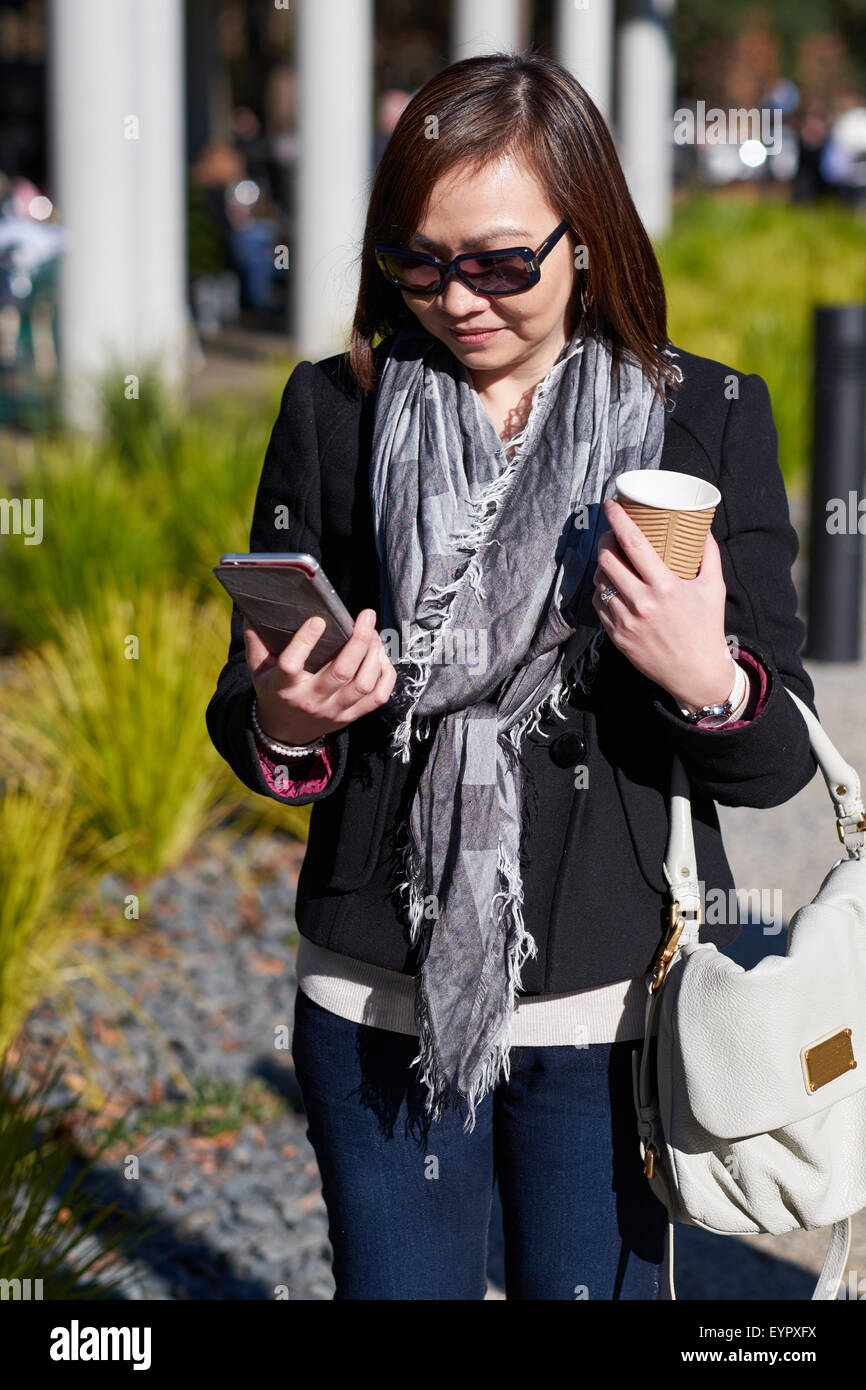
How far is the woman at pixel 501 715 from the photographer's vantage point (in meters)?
1.68

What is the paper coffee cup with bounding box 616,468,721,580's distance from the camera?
1.52m

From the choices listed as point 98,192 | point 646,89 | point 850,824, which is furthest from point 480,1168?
point 646,89

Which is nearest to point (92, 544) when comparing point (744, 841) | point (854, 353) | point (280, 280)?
point (744, 841)

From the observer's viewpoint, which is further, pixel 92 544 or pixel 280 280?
pixel 280 280

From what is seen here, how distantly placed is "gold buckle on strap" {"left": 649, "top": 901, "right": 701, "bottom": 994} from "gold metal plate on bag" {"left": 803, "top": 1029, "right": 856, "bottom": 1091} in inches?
6.5

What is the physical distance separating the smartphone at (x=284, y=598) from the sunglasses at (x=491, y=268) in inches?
14.2

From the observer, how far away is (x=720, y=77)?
42062 mm

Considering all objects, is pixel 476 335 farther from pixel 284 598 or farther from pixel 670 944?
pixel 670 944

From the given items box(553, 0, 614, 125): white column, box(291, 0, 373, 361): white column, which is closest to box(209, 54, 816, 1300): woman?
box(291, 0, 373, 361): white column

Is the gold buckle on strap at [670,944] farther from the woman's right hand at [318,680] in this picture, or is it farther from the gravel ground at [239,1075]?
the gravel ground at [239,1075]

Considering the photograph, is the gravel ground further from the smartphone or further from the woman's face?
the woman's face
